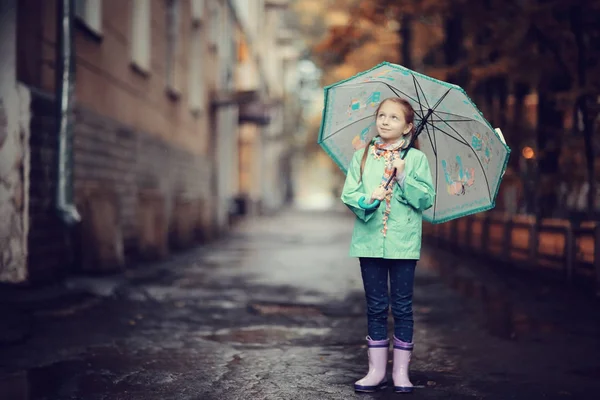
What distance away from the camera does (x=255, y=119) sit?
2708 centimetres

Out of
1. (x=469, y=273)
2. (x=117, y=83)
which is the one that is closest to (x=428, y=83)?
(x=469, y=273)

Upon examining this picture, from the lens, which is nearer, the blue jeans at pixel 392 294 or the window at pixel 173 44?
the blue jeans at pixel 392 294

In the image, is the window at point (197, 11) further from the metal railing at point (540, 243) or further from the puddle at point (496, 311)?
A: the puddle at point (496, 311)

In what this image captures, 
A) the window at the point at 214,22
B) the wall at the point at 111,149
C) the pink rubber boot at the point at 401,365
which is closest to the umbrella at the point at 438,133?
the pink rubber boot at the point at 401,365

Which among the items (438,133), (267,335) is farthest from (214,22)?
(438,133)

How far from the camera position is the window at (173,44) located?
1639 centimetres

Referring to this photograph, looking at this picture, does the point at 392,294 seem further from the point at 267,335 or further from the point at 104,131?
the point at 104,131

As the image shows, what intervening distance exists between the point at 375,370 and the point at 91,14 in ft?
Answer: 25.5

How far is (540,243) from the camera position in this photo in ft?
34.2

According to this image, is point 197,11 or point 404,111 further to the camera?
point 197,11

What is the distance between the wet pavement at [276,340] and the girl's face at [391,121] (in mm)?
1426

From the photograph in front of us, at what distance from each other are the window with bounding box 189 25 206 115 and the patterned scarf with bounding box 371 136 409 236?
14.8 meters

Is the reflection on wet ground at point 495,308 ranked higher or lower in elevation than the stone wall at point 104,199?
lower

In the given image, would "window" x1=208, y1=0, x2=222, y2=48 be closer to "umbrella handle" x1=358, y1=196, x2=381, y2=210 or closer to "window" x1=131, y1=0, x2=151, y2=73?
"window" x1=131, y1=0, x2=151, y2=73
